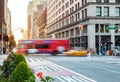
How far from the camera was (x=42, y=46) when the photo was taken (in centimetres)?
7819

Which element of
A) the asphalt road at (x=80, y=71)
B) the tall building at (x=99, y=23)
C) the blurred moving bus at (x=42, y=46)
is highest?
the tall building at (x=99, y=23)

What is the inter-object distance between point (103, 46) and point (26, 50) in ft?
70.0

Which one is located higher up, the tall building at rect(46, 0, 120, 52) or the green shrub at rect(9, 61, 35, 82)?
the tall building at rect(46, 0, 120, 52)

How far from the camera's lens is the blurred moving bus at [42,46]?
77.2 m

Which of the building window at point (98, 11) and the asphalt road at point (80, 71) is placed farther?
the building window at point (98, 11)

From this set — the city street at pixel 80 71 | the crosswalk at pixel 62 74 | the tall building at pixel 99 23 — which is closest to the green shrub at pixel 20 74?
the crosswalk at pixel 62 74

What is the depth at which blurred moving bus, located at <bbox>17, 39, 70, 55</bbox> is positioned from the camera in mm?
77200

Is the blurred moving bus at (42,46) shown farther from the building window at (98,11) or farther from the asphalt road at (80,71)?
the asphalt road at (80,71)

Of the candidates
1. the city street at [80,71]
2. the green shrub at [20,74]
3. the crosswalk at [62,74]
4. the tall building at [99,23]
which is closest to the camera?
the green shrub at [20,74]

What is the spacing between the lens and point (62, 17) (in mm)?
123062

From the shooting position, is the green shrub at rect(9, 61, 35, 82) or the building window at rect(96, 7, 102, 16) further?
the building window at rect(96, 7, 102, 16)

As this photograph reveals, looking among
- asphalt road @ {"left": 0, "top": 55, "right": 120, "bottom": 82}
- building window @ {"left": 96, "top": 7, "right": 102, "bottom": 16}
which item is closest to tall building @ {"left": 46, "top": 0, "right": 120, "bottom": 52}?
building window @ {"left": 96, "top": 7, "right": 102, "bottom": 16}

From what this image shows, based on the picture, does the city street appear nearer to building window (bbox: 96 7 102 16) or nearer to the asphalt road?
the asphalt road

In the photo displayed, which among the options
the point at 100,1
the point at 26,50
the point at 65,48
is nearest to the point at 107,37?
the point at 100,1
